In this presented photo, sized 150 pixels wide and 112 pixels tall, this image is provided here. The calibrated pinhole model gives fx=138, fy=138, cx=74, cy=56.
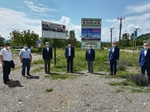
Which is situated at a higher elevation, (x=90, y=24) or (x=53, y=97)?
(x=90, y=24)

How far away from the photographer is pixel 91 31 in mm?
11453

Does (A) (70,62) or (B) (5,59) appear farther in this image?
(A) (70,62)

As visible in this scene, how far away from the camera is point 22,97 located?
526cm

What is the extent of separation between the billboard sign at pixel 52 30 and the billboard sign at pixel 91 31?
2080 mm

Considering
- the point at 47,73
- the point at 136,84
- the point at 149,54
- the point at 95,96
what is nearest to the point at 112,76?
the point at 136,84

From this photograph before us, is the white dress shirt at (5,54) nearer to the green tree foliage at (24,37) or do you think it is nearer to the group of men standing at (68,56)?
the group of men standing at (68,56)

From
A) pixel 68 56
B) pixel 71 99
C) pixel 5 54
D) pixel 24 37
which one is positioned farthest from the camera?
pixel 24 37

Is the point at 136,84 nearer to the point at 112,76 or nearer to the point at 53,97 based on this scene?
the point at 112,76

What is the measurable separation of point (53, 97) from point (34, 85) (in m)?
1.81

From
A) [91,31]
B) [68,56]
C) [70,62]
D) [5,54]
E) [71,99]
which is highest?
[91,31]

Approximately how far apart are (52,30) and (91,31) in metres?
3.28

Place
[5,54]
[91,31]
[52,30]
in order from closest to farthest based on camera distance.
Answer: [5,54]
[91,31]
[52,30]

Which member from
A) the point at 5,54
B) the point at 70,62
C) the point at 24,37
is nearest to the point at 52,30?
the point at 70,62

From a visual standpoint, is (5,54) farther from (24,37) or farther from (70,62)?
(24,37)
